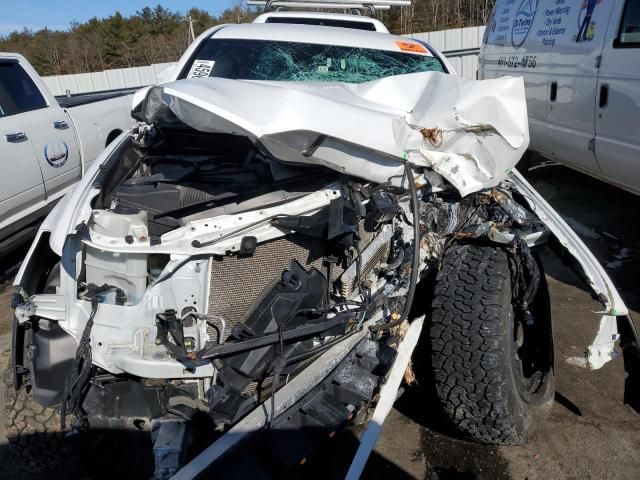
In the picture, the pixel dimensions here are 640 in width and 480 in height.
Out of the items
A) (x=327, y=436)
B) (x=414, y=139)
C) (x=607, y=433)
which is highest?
(x=414, y=139)

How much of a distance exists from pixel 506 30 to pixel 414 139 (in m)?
5.34

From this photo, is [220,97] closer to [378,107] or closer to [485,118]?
[378,107]

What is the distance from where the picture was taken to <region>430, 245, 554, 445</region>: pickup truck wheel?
250cm

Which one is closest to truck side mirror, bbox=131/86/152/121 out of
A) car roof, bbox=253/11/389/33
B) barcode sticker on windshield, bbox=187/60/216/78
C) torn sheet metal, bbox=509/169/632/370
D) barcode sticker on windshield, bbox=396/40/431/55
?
barcode sticker on windshield, bbox=187/60/216/78

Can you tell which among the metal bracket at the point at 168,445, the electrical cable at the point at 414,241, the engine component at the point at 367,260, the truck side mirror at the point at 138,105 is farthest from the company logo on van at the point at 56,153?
the electrical cable at the point at 414,241

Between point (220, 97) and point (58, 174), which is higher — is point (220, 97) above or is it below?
above

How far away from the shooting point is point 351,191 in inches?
83.2

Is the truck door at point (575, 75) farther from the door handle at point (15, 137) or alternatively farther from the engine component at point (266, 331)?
the door handle at point (15, 137)

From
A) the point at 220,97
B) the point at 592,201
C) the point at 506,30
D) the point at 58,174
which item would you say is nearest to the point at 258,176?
the point at 220,97

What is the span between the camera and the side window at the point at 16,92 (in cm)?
494

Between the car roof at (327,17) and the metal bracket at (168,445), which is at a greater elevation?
the car roof at (327,17)

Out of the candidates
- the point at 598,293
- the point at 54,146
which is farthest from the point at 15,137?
the point at 598,293

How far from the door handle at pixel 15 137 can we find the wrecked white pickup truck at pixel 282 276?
97.4 inches

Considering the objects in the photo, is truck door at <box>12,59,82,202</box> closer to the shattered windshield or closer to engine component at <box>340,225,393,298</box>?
the shattered windshield
